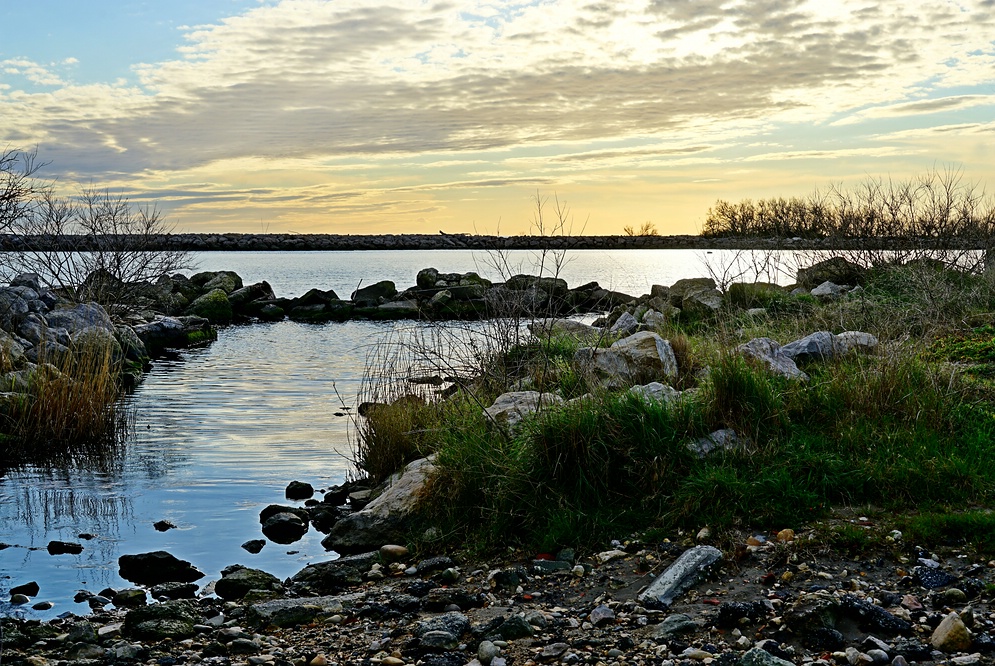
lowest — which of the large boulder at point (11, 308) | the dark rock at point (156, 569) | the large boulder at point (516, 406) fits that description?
the dark rock at point (156, 569)

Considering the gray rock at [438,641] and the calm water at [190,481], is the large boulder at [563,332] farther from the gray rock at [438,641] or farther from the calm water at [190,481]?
the gray rock at [438,641]

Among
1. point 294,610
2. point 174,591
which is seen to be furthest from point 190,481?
point 294,610

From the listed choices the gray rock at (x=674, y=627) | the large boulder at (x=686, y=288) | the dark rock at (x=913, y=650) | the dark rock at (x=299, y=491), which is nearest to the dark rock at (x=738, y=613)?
the gray rock at (x=674, y=627)

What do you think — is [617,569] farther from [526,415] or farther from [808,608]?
[526,415]

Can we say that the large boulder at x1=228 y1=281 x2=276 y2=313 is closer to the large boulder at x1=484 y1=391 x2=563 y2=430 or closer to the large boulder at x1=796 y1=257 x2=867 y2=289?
the large boulder at x1=796 y1=257 x2=867 y2=289

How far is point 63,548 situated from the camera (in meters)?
8.76

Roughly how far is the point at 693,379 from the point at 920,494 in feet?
12.5

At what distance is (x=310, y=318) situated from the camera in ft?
124

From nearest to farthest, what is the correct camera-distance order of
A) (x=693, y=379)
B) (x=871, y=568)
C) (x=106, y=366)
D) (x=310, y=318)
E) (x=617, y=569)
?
(x=871, y=568) < (x=617, y=569) < (x=693, y=379) < (x=106, y=366) < (x=310, y=318)

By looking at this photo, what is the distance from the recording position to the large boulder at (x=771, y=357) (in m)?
9.35

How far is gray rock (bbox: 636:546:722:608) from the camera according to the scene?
19.9ft

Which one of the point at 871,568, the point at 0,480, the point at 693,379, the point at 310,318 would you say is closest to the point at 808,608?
the point at 871,568

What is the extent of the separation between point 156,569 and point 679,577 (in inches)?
190

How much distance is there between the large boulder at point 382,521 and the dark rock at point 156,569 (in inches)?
52.4
